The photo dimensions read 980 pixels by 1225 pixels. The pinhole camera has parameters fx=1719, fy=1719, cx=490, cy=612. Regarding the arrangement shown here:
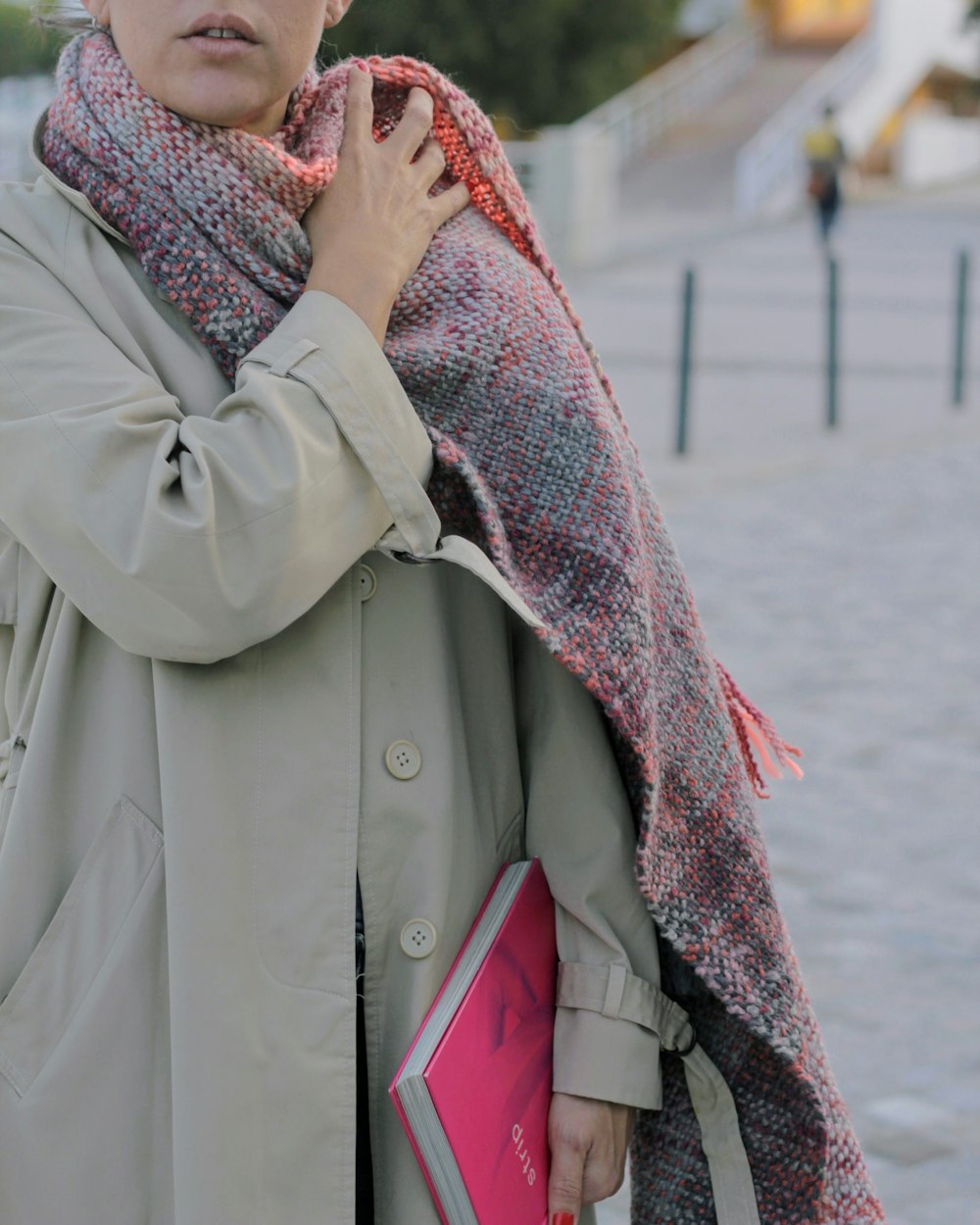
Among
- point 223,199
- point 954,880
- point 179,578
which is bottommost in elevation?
point 954,880

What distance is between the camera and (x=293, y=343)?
1.55 m

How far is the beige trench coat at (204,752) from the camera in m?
1.49

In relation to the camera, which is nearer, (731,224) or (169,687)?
(169,687)

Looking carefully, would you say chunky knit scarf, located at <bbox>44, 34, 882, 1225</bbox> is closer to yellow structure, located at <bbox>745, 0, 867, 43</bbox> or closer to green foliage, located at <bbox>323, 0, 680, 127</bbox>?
green foliage, located at <bbox>323, 0, 680, 127</bbox>

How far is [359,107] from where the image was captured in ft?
5.84

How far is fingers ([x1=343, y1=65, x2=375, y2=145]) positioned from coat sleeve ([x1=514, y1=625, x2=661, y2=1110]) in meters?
0.55

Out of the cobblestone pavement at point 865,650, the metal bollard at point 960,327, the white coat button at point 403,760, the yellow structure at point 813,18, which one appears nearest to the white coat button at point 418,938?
the white coat button at point 403,760

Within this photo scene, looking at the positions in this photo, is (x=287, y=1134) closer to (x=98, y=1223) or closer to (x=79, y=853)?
(x=98, y=1223)

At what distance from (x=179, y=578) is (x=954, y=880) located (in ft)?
12.1

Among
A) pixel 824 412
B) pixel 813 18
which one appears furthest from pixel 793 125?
pixel 824 412

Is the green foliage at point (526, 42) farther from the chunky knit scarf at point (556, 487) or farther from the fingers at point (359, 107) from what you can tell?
the chunky knit scarf at point (556, 487)

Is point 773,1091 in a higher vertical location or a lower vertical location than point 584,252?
higher

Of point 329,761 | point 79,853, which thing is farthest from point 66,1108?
point 329,761

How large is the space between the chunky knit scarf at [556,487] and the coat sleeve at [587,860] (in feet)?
0.11
